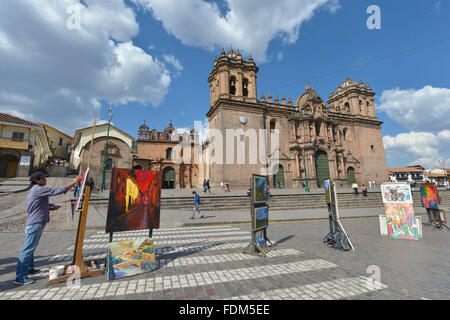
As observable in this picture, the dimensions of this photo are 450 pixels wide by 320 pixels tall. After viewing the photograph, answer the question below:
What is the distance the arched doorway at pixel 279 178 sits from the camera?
27.5 m

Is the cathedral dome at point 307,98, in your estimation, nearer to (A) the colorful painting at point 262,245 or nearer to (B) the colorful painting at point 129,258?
(A) the colorful painting at point 262,245

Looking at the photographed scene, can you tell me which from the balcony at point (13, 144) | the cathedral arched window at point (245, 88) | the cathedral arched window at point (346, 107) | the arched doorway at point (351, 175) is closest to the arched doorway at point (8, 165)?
→ the balcony at point (13, 144)

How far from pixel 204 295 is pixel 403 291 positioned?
330cm

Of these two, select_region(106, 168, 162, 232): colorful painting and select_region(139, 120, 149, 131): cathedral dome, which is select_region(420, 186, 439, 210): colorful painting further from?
select_region(139, 120, 149, 131): cathedral dome

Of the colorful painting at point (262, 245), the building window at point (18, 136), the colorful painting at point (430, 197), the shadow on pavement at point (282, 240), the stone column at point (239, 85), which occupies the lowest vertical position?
the shadow on pavement at point (282, 240)

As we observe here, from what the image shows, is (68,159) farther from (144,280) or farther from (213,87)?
(144,280)

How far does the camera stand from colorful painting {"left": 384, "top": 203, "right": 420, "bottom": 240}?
703 centimetres

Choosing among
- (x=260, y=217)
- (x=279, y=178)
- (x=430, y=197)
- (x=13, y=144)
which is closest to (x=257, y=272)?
(x=260, y=217)

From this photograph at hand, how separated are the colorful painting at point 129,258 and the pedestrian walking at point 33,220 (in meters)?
1.32

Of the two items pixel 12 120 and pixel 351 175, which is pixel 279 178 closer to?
pixel 351 175

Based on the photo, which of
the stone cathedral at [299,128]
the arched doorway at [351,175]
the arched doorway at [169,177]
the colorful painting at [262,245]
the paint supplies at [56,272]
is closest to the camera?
the paint supplies at [56,272]

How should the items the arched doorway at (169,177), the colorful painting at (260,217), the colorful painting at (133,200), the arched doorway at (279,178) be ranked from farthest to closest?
1. the arched doorway at (169,177)
2. the arched doorway at (279,178)
3. the colorful painting at (260,217)
4. the colorful painting at (133,200)

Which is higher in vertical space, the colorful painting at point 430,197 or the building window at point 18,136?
the building window at point 18,136

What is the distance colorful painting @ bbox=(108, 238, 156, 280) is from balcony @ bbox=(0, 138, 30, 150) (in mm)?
28703
